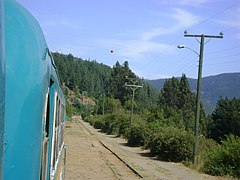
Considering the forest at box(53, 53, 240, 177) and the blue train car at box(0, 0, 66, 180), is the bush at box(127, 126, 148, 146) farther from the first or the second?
the blue train car at box(0, 0, 66, 180)

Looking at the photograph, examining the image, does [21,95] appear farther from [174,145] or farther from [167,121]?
[167,121]

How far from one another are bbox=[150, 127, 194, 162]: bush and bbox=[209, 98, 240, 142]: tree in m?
33.3

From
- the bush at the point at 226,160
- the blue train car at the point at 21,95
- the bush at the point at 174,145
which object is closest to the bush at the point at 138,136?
the bush at the point at 174,145

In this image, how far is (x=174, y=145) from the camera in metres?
24.3

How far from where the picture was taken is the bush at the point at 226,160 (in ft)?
60.9

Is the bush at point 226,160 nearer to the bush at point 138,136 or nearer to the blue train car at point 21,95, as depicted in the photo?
the bush at point 138,136

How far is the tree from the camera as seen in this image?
201 feet

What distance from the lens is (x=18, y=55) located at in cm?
248

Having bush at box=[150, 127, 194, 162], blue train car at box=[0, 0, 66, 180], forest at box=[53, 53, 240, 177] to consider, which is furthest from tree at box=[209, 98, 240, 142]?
blue train car at box=[0, 0, 66, 180]

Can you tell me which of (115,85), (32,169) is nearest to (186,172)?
(32,169)

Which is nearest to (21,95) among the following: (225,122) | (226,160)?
(226,160)

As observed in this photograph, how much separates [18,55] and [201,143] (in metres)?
22.8

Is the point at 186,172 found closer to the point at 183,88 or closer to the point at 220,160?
the point at 220,160

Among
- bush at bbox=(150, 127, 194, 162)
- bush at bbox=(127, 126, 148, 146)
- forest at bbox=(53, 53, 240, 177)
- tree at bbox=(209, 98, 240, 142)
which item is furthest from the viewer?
tree at bbox=(209, 98, 240, 142)
